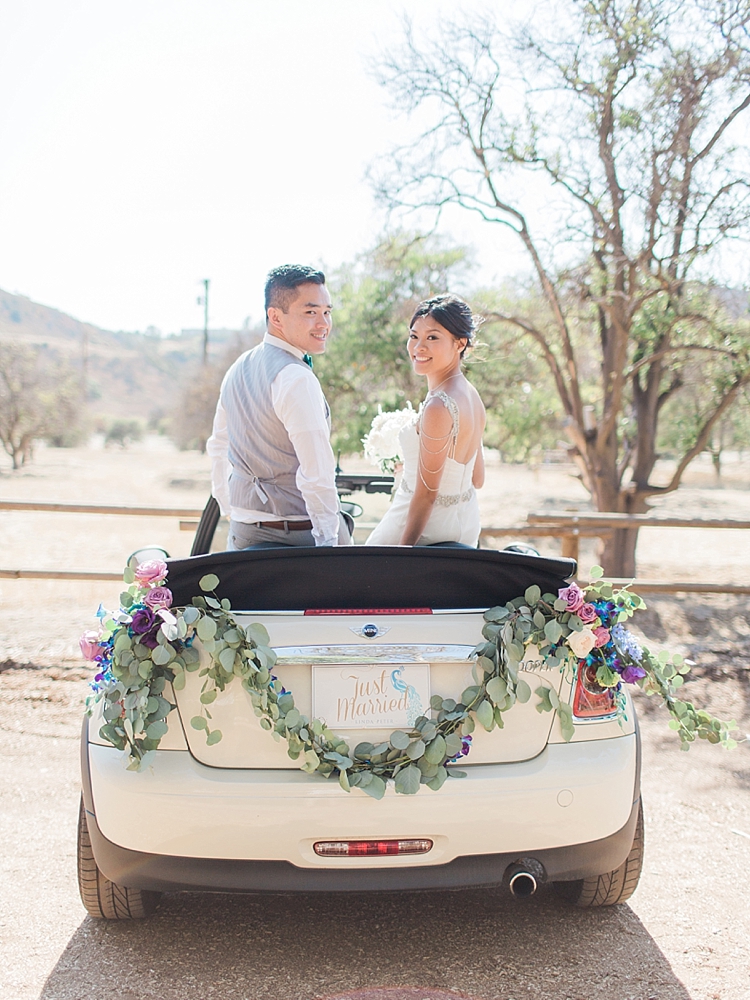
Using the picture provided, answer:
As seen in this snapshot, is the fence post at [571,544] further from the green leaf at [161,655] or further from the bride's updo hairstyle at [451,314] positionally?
the green leaf at [161,655]

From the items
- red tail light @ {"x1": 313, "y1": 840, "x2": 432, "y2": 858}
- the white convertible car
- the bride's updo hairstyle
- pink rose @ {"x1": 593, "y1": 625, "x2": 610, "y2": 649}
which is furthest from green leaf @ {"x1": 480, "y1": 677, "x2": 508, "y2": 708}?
the bride's updo hairstyle

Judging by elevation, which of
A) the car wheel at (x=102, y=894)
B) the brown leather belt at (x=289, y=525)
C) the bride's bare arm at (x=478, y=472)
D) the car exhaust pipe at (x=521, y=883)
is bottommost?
the car wheel at (x=102, y=894)

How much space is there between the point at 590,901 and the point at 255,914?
4.04 feet

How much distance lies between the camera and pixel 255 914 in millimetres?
3266

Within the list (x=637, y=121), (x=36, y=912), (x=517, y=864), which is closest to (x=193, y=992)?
(x=36, y=912)

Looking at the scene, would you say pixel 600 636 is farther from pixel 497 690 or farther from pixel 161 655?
pixel 161 655

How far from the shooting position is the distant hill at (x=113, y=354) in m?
102

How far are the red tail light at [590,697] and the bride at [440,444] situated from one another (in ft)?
3.37

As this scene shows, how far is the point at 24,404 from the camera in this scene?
34969mm

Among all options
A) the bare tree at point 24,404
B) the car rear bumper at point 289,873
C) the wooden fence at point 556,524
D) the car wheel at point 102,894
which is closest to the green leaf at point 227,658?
the car rear bumper at point 289,873

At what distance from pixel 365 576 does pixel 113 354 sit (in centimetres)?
12526

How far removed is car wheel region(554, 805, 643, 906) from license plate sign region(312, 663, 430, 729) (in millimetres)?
1004

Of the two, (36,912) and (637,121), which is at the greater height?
(637,121)

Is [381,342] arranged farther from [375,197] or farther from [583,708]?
[583,708]
